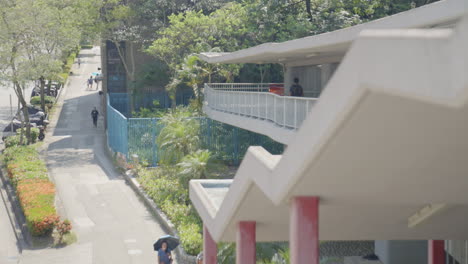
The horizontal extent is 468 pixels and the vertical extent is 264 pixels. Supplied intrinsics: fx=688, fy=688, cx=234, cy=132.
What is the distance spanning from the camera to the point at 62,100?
5488 centimetres

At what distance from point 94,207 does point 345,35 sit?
1228 centimetres

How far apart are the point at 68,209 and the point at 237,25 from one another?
15.8 m

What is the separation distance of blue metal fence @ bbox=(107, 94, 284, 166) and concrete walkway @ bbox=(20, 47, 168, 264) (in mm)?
1385

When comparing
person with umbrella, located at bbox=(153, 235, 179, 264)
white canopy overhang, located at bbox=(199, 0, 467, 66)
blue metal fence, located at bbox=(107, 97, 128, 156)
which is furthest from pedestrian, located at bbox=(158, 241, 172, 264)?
blue metal fence, located at bbox=(107, 97, 128, 156)

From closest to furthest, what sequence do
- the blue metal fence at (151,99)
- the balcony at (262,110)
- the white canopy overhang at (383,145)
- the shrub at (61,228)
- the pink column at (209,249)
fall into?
the white canopy overhang at (383,145) → the pink column at (209,249) → the balcony at (262,110) → the shrub at (61,228) → the blue metal fence at (151,99)

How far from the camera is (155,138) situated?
96.3ft

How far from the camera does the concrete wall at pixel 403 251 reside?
16.8 metres

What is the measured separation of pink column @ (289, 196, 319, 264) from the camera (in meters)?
5.75

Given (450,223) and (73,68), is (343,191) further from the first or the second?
(73,68)

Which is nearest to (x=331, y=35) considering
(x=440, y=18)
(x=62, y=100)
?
(x=440, y=18)

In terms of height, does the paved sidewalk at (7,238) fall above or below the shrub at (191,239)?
below

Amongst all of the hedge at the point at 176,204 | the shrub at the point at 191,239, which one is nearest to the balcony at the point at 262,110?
the hedge at the point at 176,204

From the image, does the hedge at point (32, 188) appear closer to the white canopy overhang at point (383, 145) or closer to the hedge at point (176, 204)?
the hedge at point (176, 204)

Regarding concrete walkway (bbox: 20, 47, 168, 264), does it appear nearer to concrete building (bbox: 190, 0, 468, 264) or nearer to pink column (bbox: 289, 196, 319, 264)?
concrete building (bbox: 190, 0, 468, 264)
